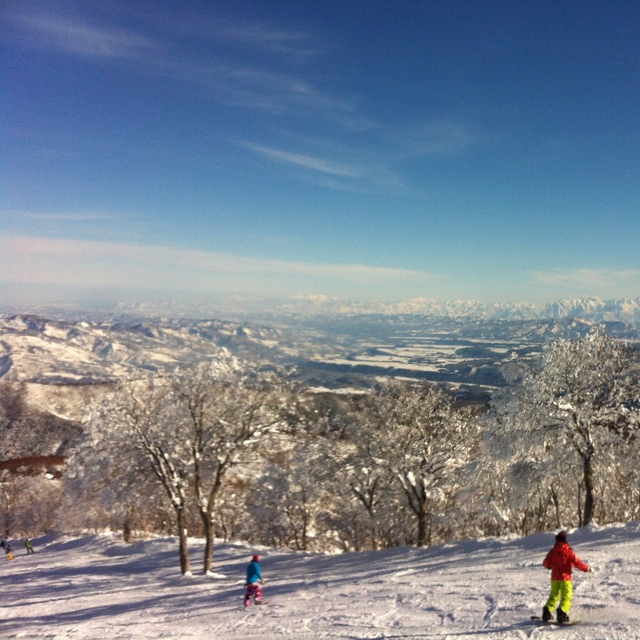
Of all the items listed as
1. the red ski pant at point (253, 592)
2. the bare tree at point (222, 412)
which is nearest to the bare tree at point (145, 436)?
the bare tree at point (222, 412)

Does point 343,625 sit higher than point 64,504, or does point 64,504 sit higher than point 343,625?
point 343,625

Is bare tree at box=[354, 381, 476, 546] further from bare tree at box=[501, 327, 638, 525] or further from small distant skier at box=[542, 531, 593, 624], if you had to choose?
small distant skier at box=[542, 531, 593, 624]

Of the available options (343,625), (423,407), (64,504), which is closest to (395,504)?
(423,407)

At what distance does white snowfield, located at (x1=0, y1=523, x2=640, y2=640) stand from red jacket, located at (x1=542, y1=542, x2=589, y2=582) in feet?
3.34

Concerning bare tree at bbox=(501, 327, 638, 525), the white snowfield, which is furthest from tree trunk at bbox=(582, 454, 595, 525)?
the white snowfield

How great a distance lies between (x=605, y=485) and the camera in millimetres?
33562

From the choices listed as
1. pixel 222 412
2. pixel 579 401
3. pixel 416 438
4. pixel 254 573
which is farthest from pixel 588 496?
pixel 222 412

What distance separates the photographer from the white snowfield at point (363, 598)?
10.7 metres

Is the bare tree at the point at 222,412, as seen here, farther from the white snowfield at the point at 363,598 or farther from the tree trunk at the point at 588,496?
the tree trunk at the point at 588,496

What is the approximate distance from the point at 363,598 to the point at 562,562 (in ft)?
25.6

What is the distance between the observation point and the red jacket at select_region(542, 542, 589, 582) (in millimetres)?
9438

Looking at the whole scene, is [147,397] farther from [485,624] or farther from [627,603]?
[627,603]

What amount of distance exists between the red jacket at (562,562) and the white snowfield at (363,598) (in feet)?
3.34

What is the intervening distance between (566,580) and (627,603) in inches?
91.0
